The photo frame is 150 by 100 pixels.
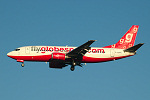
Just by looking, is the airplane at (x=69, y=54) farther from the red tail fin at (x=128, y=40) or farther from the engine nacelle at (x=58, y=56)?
the red tail fin at (x=128, y=40)

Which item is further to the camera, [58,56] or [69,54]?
[69,54]

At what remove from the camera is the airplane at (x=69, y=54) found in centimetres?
6462

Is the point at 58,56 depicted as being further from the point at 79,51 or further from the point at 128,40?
the point at 128,40

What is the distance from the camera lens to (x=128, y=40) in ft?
238

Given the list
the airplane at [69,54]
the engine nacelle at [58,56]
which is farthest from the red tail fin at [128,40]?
the engine nacelle at [58,56]

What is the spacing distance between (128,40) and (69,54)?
49.8ft

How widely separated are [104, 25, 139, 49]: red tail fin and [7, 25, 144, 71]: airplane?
1.21 m

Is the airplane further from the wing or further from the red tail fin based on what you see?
the red tail fin

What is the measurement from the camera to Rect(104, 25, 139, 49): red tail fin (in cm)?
7175

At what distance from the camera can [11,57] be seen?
219 ft

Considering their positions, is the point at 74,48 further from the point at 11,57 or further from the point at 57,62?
the point at 11,57

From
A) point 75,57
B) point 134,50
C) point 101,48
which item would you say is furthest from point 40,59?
point 134,50

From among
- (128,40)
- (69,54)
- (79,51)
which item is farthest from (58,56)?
(128,40)

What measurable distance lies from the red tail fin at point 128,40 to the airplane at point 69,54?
121 centimetres
